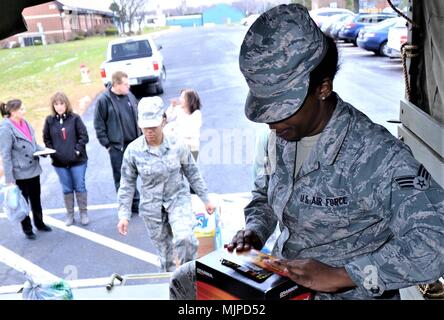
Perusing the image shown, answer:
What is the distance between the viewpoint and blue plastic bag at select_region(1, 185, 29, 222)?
4.78 meters

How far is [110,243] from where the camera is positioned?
16.6 ft

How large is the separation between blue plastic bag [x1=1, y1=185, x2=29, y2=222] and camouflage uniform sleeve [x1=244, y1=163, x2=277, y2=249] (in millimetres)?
3812

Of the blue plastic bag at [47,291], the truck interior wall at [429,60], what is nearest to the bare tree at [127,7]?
the blue plastic bag at [47,291]

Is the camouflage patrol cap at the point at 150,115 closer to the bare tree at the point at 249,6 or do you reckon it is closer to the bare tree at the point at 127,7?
the bare tree at the point at 249,6

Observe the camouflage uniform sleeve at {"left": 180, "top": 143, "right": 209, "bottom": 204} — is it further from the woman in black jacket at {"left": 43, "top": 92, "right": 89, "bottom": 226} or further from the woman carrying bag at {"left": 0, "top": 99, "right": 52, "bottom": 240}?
the woman carrying bag at {"left": 0, "top": 99, "right": 52, "bottom": 240}

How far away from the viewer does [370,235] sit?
1.29 m

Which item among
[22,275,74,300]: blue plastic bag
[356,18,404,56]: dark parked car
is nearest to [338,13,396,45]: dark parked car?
[356,18,404,56]: dark parked car

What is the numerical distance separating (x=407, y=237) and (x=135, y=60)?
35.7 ft

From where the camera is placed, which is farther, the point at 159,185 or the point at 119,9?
the point at 119,9

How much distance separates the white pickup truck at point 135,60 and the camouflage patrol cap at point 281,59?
10315 mm

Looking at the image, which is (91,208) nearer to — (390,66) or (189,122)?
(189,122)

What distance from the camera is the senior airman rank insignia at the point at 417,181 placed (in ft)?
3.70

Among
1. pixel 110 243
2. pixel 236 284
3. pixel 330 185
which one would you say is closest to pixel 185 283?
pixel 236 284
